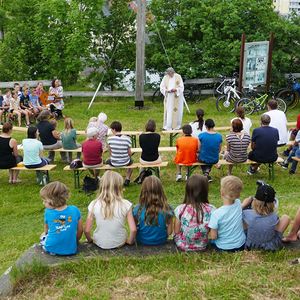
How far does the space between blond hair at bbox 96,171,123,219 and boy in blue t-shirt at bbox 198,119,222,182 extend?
3.40 metres

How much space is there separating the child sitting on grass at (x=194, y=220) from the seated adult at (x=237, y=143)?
11.4ft

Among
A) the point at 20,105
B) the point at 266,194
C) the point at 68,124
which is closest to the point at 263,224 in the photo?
the point at 266,194

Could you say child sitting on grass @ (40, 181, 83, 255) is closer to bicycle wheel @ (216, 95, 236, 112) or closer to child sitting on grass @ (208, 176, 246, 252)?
child sitting on grass @ (208, 176, 246, 252)

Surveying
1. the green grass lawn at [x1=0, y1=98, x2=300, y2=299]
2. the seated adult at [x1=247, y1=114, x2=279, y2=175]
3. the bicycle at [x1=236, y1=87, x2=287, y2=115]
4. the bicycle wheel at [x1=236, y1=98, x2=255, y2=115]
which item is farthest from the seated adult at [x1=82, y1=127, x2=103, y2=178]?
the bicycle wheel at [x1=236, y1=98, x2=255, y2=115]

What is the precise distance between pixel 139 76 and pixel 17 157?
21.6ft

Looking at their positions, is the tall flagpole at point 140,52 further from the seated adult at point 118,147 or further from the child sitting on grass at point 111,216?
the child sitting on grass at point 111,216

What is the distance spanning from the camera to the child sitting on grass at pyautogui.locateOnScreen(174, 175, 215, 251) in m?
4.65

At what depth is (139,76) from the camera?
47.1 ft

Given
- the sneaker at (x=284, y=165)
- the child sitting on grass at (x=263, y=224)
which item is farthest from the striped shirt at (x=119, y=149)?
the child sitting on grass at (x=263, y=224)

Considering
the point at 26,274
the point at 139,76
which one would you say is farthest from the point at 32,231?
the point at 139,76

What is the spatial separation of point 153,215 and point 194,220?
15.5 inches

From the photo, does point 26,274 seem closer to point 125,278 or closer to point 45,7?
point 125,278

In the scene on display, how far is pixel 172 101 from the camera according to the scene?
12.2 metres

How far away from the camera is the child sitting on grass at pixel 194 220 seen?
465cm
